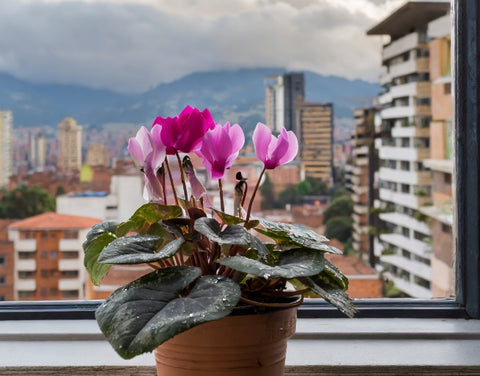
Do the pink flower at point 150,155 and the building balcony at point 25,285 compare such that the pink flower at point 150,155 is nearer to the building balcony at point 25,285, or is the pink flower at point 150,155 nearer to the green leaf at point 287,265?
the green leaf at point 287,265

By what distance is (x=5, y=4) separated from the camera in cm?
137

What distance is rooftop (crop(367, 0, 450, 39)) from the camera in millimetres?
1390

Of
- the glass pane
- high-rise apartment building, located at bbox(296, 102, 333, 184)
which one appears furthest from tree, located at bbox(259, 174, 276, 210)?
high-rise apartment building, located at bbox(296, 102, 333, 184)

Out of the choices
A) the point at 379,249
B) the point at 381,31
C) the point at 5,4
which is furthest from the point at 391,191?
the point at 5,4

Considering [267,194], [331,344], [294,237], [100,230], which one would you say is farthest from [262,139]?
[267,194]

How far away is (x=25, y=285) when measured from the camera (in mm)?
1242

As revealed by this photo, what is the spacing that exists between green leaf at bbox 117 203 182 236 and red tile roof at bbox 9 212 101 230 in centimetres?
58

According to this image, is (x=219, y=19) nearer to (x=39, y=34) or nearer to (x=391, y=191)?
(x=39, y=34)

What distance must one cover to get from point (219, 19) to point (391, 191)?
2.02 ft

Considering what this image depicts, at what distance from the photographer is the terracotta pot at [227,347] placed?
2.22 ft

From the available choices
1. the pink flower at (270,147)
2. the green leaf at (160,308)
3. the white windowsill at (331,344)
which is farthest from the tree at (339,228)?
the green leaf at (160,308)

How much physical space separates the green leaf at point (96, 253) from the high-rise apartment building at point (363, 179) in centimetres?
78

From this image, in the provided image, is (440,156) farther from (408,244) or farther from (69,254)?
(69,254)

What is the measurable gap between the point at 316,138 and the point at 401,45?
0.38 meters
